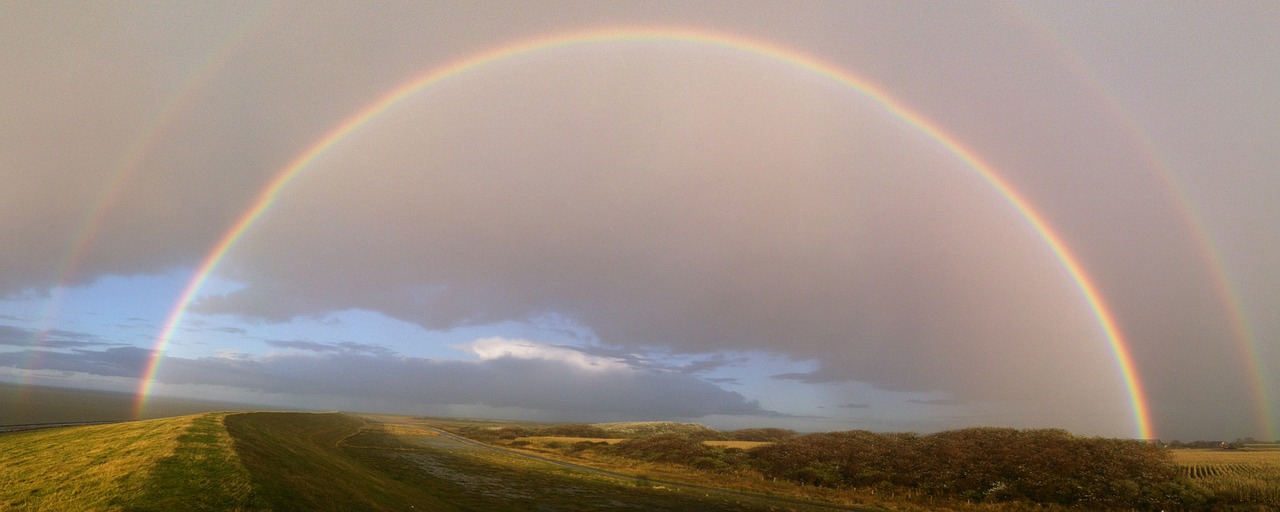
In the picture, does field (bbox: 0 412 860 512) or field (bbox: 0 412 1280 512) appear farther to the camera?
field (bbox: 0 412 1280 512)

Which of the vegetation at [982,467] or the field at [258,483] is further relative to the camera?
the vegetation at [982,467]

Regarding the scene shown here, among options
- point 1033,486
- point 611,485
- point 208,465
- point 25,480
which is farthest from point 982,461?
point 25,480

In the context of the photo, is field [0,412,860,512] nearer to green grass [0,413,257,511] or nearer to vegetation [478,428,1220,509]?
green grass [0,413,257,511]

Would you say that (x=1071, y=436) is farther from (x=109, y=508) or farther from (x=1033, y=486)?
(x=109, y=508)

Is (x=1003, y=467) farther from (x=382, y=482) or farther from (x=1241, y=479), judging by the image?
(x=382, y=482)

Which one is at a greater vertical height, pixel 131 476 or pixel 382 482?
pixel 131 476

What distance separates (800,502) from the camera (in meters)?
53.2

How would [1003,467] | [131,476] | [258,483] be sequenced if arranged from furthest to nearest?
[1003,467] < [258,483] < [131,476]

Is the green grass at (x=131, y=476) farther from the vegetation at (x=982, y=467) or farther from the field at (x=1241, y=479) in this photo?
the field at (x=1241, y=479)

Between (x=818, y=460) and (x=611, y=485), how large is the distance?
31.4 m

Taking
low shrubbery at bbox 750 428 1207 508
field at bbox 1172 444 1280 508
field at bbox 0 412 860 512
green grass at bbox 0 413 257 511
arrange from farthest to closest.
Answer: low shrubbery at bbox 750 428 1207 508 < field at bbox 1172 444 1280 508 < field at bbox 0 412 860 512 < green grass at bbox 0 413 257 511

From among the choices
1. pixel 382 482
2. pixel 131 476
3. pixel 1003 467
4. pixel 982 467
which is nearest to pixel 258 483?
pixel 131 476

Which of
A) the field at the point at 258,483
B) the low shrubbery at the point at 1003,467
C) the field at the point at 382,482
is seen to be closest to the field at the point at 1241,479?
the field at the point at 382,482

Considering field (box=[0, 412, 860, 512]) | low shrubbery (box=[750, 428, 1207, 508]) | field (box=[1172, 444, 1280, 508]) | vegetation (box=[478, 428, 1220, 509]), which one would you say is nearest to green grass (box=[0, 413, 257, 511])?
field (box=[0, 412, 860, 512])
